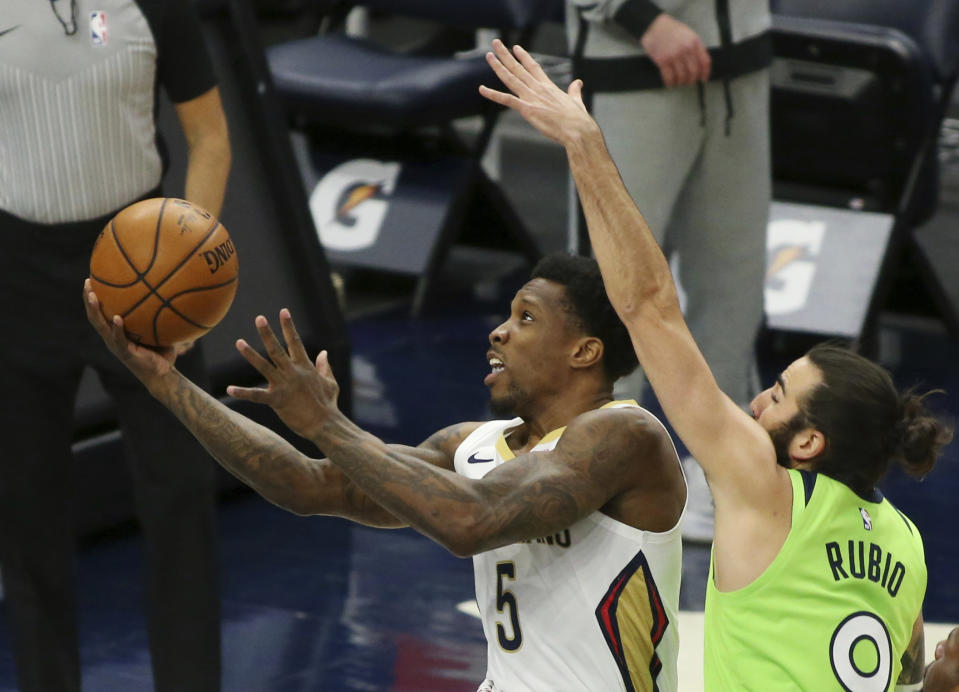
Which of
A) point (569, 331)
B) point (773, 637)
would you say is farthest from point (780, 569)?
point (569, 331)

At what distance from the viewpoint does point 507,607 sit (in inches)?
107

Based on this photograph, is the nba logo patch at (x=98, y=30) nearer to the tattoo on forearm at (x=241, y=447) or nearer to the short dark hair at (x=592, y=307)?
the tattoo on forearm at (x=241, y=447)

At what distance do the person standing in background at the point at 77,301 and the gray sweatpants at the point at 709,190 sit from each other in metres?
1.45

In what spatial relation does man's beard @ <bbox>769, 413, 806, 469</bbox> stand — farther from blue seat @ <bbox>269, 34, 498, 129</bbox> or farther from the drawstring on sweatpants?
blue seat @ <bbox>269, 34, 498, 129</bbox>

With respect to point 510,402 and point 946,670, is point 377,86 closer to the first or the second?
point 510,402

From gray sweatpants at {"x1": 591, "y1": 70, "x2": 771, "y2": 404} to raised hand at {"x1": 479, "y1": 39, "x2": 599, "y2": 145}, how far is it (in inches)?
83.9

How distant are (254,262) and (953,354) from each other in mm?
3021

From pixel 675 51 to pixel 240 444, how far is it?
2.14 metres

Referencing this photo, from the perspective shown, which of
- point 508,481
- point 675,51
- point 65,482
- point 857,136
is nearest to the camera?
point 508,481

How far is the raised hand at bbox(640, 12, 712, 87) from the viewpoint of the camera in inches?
176

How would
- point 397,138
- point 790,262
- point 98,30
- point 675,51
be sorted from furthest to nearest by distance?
point 397,138 < point 790,262 < point 675,51 < point 98,30

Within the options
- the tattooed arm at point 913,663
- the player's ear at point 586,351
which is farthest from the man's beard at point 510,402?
the tattooed arm at point 913,663

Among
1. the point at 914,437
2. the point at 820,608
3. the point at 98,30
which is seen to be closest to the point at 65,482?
the point at 98,30

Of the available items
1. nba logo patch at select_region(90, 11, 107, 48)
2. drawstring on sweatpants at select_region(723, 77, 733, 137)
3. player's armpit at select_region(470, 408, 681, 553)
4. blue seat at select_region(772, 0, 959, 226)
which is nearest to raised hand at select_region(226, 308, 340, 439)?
player's armpit at select_region(470, 408, 681, 553)
